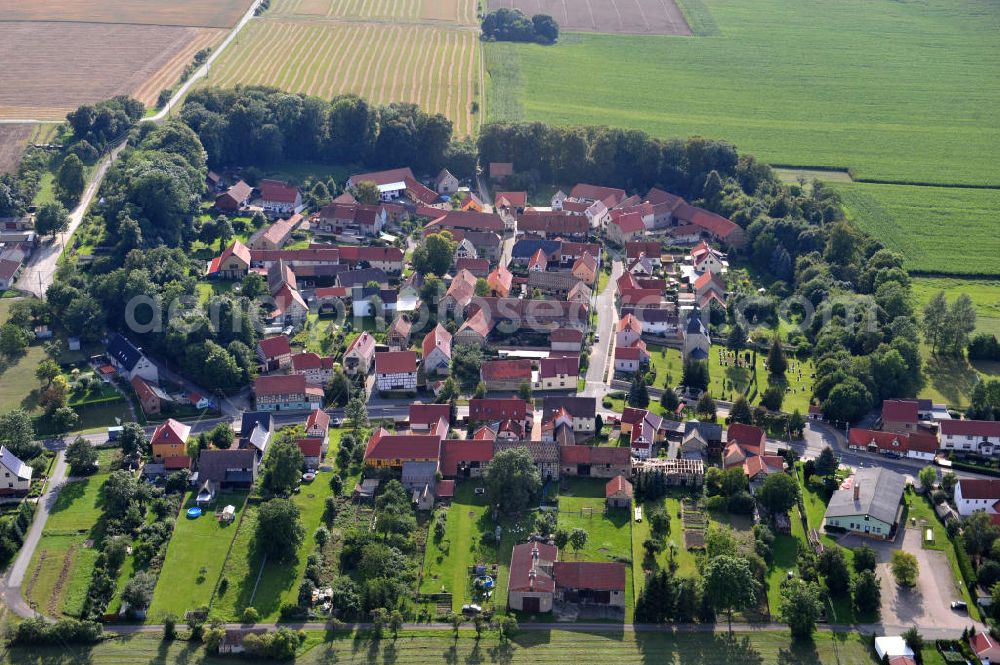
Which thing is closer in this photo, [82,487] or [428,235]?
[82,487]

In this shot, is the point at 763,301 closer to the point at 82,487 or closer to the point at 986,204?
the point at 986,204

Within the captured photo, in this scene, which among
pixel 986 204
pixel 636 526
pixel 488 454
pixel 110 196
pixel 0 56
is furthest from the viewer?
pixel 0 56

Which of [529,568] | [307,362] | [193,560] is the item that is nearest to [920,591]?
[529,568]

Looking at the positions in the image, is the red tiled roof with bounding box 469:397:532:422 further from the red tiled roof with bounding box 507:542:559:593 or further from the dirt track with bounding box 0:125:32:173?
the dirt track with bounding box 0:125:32:173

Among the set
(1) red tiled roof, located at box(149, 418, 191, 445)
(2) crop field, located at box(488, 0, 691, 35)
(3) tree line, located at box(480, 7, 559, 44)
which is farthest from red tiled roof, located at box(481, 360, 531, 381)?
(2) crop field, located at box(488, 0, 691, 35)

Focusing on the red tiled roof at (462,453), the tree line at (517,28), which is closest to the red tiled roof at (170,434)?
the red tiled roof at (462,453)

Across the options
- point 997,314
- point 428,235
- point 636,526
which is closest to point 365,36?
point 428,235
